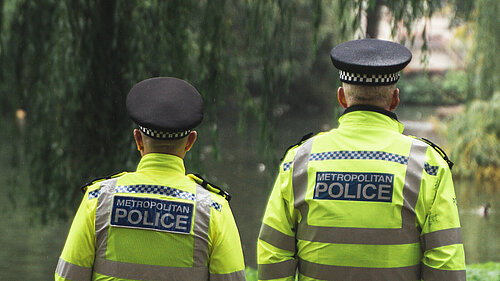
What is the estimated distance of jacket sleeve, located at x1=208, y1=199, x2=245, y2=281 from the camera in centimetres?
219

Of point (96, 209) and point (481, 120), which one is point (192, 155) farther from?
point (481, 120)

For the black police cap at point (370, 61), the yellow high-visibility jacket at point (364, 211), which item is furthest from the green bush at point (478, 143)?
the yellow high-visibility jacket at point (364, 211)

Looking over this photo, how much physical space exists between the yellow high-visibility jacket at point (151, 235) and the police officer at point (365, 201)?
25 centimetres

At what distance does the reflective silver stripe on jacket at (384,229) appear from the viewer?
7.57ft

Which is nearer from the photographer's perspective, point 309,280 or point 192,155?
point 309,280

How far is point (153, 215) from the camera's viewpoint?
219cm

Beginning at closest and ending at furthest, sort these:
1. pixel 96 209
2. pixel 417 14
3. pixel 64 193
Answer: pixel 96 209 → pixel 417 14 → pixel 64 193

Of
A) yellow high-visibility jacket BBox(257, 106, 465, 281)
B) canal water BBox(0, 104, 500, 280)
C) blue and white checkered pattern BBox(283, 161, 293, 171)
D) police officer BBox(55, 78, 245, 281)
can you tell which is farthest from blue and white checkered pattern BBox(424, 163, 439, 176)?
canal water BBox(0, 104, 500, 280)

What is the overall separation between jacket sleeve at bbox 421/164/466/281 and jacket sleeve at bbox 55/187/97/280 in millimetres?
1014

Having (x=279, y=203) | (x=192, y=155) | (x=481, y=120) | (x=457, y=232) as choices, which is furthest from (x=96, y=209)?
(x=481, y=120)

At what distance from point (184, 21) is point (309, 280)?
304 cm

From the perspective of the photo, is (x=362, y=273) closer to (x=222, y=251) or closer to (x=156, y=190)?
(x=222, y=251)

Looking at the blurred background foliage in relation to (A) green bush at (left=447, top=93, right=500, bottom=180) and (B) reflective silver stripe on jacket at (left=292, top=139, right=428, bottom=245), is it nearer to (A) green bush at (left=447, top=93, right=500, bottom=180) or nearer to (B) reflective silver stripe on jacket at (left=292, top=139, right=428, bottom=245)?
(B) reflective silver stripe on jacket at (left=292, top=139, right=428, bottom=245)

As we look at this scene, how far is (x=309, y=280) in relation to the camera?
2.38 m
